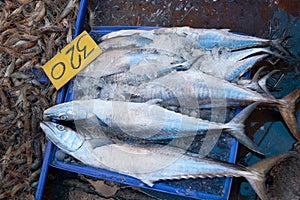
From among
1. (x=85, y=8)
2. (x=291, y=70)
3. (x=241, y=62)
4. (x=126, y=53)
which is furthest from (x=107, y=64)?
(x=291, y=70)

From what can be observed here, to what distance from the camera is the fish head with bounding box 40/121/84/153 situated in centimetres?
296

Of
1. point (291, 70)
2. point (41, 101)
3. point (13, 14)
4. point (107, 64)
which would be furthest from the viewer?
point (13, 14)

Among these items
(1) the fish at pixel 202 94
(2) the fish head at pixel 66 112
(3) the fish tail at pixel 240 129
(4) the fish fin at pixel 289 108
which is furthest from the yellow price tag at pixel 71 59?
(4) the fish fin at pixel 289 108

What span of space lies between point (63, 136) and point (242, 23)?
1.84 m

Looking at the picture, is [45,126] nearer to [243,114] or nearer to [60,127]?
[60,127]

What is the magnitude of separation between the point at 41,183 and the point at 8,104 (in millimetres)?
834

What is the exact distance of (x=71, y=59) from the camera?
3.18m

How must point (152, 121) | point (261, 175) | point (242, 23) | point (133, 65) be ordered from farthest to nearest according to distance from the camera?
1. point (242, 23)
2. point (133, 65)
3. point (152, 121)
4. point (261, 175)

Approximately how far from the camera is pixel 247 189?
287 cm

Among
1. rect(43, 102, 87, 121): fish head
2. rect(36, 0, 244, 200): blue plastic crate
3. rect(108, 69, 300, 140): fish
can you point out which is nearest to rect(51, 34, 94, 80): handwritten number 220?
rect(36, 0, 244, 200): blue plastic crate

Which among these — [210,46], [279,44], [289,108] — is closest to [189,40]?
[210,46]

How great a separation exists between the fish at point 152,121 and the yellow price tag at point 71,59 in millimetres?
376

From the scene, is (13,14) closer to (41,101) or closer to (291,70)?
(41,101)

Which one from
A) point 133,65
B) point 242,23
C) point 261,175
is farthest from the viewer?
point 242,23
